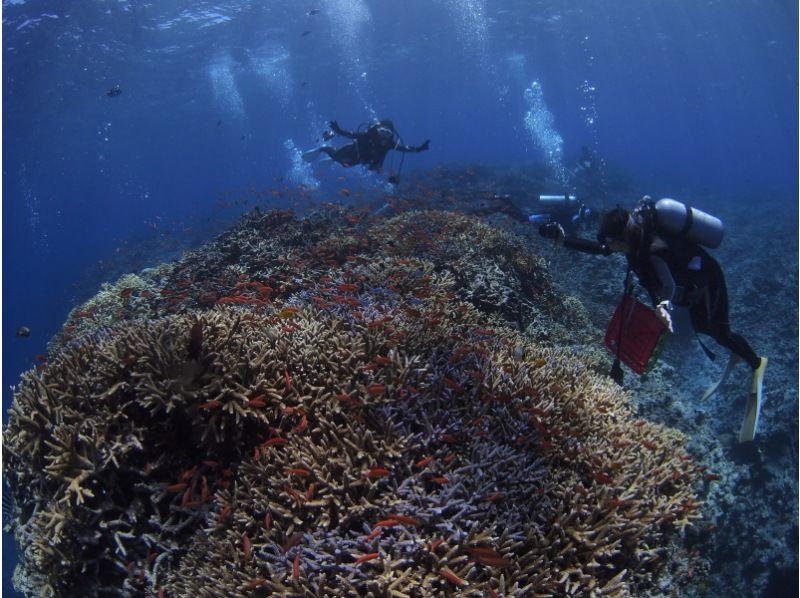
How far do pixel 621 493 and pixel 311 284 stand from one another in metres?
5.57

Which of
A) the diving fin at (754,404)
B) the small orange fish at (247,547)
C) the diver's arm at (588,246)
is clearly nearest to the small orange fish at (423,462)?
the small orange fish at (247,547)

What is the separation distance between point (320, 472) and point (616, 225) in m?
4.15

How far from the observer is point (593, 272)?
1220 centimetres

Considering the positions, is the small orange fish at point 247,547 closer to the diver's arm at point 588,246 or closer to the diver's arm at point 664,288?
the diver's arm at point 664,288

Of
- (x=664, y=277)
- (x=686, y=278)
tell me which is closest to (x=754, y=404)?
(x=686, y=278)

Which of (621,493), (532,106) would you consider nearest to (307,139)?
(532,106)

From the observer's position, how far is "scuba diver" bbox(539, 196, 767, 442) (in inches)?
192

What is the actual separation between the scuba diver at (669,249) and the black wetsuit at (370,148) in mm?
→ 8755

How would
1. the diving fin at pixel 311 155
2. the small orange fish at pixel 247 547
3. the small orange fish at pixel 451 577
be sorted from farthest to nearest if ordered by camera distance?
the diving fin at pixel 311 155
the small orange fish at pixel 247 547
the small orange fish at pixel 451 577

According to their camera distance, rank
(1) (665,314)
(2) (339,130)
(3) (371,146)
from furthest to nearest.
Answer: (3) (371,146), (2) (339,130), (1) (665,314)

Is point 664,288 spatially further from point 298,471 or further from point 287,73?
point 287,73

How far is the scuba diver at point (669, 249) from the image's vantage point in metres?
4.88

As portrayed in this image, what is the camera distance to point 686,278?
17.5 ft

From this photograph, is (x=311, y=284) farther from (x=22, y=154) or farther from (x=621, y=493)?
(x=22, y=154)
